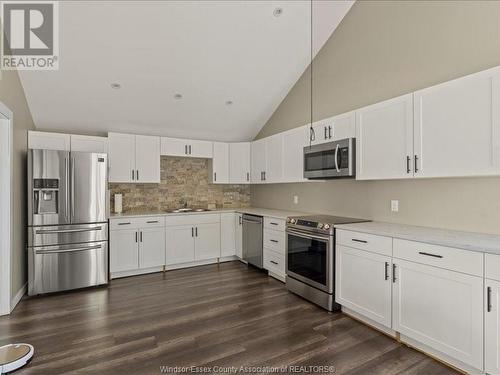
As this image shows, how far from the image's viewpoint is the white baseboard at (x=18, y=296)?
3.15 meters

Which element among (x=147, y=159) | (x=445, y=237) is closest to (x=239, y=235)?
(x=147, y=159)

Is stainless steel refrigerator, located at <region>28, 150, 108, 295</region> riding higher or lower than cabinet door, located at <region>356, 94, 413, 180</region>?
lower

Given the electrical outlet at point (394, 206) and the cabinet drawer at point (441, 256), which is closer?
the cabinet drawer at point (441, 256)

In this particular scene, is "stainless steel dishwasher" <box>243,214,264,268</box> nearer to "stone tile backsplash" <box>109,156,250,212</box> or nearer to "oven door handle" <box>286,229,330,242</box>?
"oven door handle" <box>286,229,330,242</box>

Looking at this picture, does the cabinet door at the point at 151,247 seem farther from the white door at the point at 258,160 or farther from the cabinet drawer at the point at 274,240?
the white door at the point at 258,160

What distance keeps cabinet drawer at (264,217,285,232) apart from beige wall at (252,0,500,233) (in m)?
0.71

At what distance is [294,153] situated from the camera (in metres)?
4.33

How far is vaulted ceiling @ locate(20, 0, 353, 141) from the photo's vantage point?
3.23m

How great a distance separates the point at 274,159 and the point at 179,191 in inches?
78.1

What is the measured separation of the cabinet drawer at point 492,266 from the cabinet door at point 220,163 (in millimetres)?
4235

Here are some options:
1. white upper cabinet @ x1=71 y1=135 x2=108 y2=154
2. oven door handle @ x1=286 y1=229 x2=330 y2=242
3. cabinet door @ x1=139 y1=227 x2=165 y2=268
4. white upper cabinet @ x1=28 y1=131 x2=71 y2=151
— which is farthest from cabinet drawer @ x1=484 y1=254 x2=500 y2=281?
white upper cabinet @ x1=28 y1=131 x2=71 y2=151

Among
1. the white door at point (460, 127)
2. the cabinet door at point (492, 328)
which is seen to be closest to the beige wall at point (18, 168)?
the white door at point (460, 127)

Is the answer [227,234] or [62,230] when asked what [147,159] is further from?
[227,234]

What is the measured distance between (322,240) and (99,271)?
121 inches
